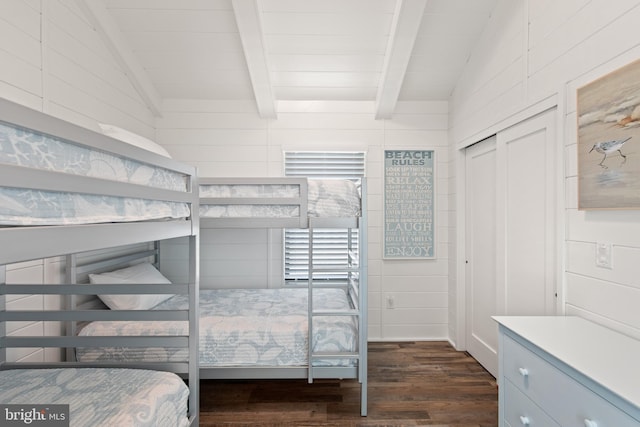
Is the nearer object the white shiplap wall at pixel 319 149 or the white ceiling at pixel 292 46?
the white ceiling at pixel 292 46

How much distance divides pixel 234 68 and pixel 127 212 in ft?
7.35

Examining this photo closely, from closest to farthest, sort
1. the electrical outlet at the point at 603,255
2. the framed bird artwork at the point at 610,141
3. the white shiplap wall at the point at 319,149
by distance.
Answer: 1. the framed bird artwork at the point at 610,141
2. the electrical outlet at the point at 603,255
3. the white shiplap wall at the point at 319,149

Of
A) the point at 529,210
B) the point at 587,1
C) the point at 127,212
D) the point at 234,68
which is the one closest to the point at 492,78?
the point at 587,1

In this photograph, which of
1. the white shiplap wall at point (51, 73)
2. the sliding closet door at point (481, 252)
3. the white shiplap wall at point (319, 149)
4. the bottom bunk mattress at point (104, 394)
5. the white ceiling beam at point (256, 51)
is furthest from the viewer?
the white shiplap wall at point (319, 149)

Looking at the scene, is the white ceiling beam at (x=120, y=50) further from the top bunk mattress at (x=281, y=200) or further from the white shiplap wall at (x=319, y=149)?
the top bunk mattress at (x=281, y=200)

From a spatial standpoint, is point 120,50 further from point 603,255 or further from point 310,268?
point 603,255

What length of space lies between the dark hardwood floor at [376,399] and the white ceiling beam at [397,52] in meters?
2.38

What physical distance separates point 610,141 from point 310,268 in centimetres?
166

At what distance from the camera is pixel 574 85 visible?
1718 millimetres

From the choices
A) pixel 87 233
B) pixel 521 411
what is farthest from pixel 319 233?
pixel 87 233

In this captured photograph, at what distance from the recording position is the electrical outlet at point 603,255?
4.98ft

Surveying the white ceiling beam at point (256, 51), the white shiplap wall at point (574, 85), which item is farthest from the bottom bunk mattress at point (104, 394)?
the white ceiling beam at point (256, 51)

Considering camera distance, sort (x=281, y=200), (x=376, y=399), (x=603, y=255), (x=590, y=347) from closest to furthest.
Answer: (x=590, y=347)
(x=603, y=255)
(x=281, y=200)
(x=376, y=399)

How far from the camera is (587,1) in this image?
163cm
